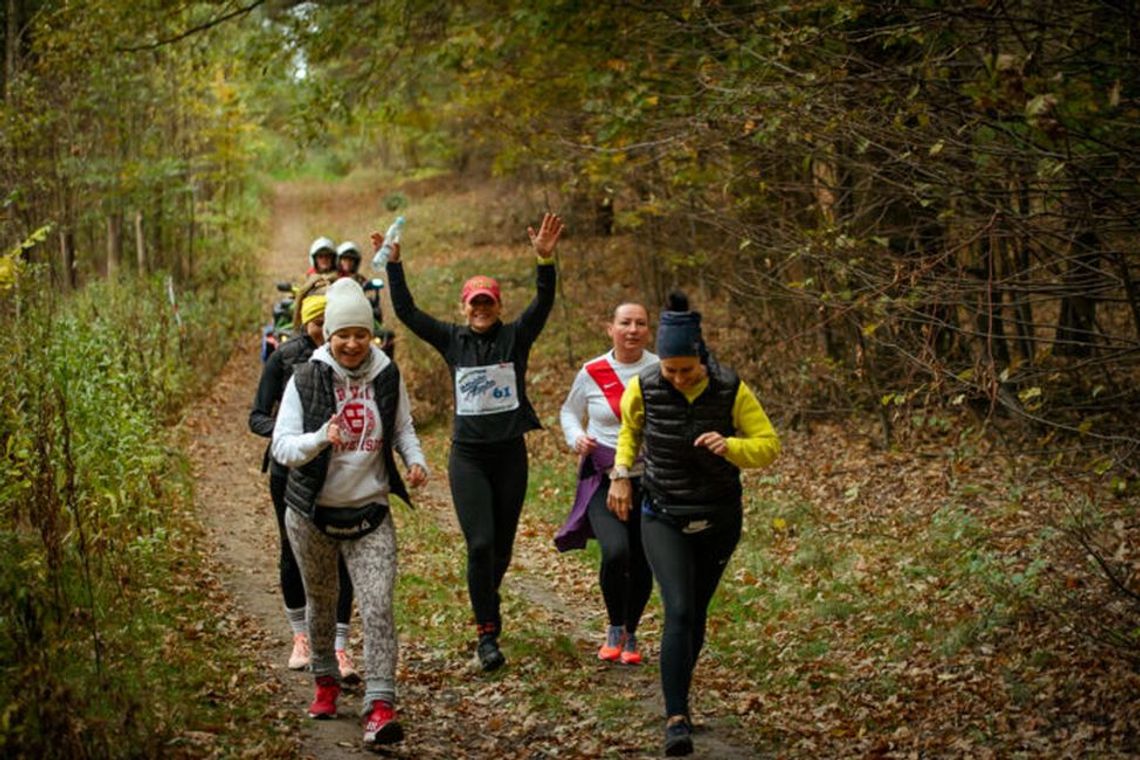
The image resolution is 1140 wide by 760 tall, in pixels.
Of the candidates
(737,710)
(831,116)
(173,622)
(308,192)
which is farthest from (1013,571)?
(308,192)

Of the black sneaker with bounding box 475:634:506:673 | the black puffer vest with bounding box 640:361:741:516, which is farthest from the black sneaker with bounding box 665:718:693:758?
the black sneaker with bounding box 475:634:506:673

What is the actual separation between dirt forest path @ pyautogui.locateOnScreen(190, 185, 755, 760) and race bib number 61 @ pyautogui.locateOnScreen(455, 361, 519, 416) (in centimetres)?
167

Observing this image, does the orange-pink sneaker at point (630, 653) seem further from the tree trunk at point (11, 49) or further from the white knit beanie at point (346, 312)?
the tree trunk at point (11, 49)

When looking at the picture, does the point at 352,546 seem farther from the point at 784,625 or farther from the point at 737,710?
the point at 784,625

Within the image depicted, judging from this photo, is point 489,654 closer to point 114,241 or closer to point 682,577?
point 682,577

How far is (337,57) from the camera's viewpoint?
13664mm

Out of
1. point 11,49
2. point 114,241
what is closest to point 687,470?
point 11,49

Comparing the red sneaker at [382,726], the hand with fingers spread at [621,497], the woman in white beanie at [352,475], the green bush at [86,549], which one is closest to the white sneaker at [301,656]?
the green bush at [86,549]

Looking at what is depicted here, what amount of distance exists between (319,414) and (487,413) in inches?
59.9

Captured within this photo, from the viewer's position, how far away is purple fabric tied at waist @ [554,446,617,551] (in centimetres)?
717

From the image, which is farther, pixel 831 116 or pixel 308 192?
pixel 308 192

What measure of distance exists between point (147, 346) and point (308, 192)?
4081 cm

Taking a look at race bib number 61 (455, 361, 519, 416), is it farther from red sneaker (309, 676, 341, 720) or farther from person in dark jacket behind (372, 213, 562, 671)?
red sneaker (309, 676, 341, 720)

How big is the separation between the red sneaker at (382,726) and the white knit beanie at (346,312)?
6.27 feet
